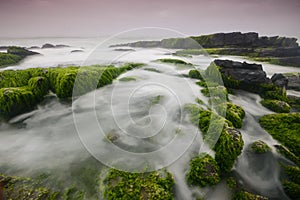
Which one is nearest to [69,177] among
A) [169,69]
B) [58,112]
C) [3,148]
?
[3,148]

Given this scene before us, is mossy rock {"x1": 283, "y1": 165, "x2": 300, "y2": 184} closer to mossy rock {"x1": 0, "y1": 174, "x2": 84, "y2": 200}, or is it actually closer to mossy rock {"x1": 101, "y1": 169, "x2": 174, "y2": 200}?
mossy rock {"x1": 101, "y1": 169, "x2": 174, "y2": 200}

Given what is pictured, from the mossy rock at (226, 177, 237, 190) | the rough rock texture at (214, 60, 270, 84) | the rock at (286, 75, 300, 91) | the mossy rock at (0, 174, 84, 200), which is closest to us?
the mossy rock at (0, 174, 84, 200)

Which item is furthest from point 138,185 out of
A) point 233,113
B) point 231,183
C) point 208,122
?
point 233,113

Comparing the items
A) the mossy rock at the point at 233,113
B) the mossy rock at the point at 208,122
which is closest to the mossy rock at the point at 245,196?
the mossy rock at the point at 208,122

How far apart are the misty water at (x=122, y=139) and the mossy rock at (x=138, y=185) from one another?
23 centimetres

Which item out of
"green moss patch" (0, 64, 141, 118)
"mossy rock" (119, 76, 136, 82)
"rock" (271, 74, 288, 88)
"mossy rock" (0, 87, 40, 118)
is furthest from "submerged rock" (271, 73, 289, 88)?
"mossy rock" (0, 87, 40, 118)

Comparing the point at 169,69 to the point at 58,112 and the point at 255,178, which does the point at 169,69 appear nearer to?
the point at 58,112

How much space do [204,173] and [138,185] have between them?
5.01 feet

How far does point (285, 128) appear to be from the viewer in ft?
16.7

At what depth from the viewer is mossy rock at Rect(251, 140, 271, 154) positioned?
424cm

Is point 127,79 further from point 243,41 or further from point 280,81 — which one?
point 243,41

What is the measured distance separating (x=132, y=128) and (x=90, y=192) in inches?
92.7

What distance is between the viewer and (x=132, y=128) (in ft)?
17.4

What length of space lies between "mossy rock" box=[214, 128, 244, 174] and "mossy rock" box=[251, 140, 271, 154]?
0.63m
